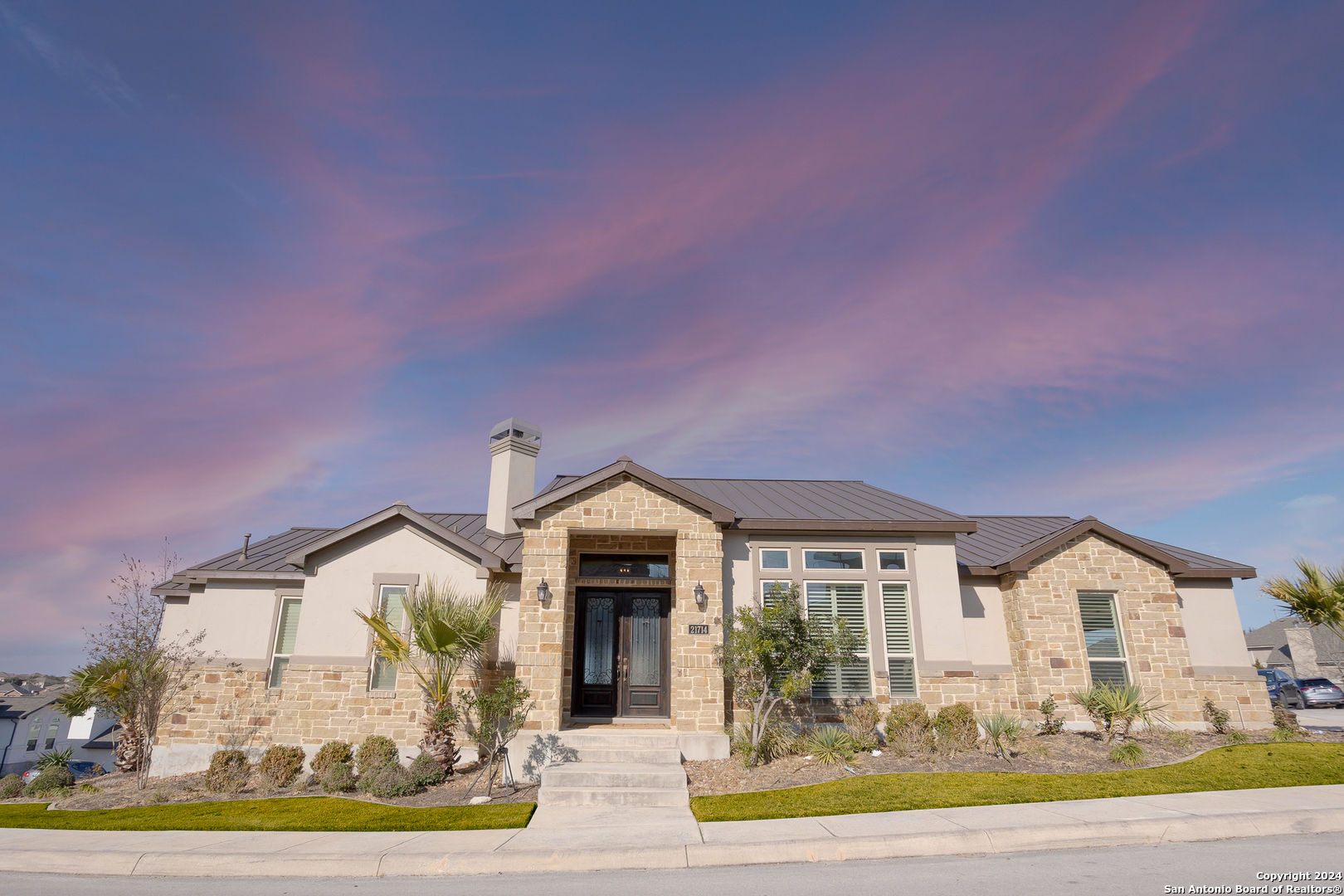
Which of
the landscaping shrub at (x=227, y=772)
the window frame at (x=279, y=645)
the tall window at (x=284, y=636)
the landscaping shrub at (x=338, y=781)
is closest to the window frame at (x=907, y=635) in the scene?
the landscaping shrub at (x=338, y=781)

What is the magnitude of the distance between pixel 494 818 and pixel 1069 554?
43.2 ft

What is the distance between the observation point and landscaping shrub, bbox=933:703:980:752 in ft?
40.4

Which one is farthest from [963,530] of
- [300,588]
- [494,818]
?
[300,588]

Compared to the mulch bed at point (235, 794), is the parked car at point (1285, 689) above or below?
above

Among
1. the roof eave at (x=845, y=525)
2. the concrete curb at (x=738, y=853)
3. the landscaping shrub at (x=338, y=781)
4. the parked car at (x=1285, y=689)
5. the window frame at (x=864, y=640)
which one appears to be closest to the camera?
the concrete curb at (x=738, y=853)

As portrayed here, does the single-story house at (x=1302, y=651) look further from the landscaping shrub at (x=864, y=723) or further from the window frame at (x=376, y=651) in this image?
the window frame at (x=376, y=651)

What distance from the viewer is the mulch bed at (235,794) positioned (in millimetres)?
11008

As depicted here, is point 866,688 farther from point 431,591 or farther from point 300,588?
point 300,588

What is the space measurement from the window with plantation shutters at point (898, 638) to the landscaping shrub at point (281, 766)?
461 inches

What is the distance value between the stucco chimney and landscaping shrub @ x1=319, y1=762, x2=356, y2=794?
19.8 feet

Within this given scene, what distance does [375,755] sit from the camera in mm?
12719

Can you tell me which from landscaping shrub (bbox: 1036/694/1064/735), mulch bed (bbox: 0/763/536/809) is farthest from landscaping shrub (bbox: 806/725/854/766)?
mulch bed (bbox: 0/763/536/809)

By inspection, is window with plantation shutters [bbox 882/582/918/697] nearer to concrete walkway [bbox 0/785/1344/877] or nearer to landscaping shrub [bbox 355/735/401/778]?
concrete walkway [bbox 0/785/1344/877]

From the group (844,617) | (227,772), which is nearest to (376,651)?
(227,772)
